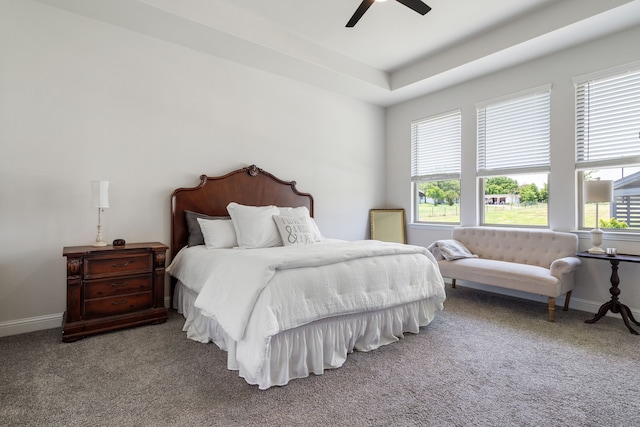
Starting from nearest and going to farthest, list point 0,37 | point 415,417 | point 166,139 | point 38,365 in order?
1. point 415,417
2. point 38,365
3. point 0,37
4. point 166,139

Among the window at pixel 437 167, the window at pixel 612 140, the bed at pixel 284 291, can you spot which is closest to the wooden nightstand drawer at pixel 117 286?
the bed at pixel 284 291

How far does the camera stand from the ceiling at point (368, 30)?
3.11 meters

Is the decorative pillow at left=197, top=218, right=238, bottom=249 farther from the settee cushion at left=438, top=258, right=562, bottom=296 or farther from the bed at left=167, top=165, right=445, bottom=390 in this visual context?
the settee cushion at left=438, top=258, right=562, bottom=296

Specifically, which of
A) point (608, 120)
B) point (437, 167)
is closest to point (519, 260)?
point (608, 120)

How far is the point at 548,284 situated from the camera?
10.2 ft

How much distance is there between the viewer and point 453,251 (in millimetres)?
4051

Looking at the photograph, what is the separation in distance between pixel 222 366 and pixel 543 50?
15.0ft

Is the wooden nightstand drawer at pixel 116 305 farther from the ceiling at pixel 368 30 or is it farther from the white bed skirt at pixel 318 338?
the ceiling at pixel 368 30

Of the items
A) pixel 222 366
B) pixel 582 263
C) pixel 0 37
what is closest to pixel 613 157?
pixel 582 263

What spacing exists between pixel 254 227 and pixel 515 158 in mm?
3398

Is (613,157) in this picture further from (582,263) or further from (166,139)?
(166,139)

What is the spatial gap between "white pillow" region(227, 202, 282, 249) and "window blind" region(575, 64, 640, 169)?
3.45 metres

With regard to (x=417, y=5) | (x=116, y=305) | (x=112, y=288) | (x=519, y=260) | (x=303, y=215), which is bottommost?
(x=116, y=305)

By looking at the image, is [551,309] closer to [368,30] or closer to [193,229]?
[368,30]
